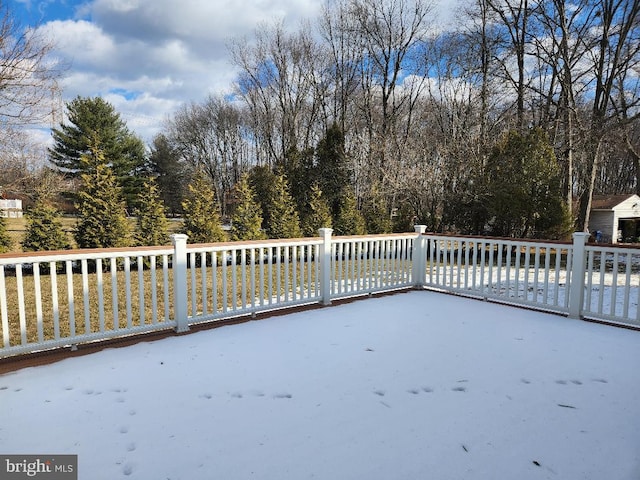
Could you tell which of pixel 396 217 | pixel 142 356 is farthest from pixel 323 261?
pixel 396 217

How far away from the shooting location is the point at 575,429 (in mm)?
1979

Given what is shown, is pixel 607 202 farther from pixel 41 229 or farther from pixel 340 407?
pixel 41 229

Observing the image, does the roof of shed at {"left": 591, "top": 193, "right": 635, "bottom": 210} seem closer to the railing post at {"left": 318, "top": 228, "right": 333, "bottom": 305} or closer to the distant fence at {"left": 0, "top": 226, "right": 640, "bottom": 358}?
the distant fence at {"left": 0, "top": 226, "right": 640, "bottom": 358}

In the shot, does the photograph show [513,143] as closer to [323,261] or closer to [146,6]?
[323,261]

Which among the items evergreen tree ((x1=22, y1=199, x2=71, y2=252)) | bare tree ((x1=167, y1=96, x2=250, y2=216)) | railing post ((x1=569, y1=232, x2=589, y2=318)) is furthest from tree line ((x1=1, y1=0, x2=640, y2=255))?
railing post ((x1=569, y1=232, x2=589, y2=318))

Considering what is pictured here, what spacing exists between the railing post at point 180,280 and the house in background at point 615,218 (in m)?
19.0

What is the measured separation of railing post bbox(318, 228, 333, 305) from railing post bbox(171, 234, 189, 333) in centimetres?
164

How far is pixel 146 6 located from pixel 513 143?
9.87 metres

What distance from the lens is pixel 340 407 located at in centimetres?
218

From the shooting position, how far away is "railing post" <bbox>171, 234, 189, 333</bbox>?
346 cm

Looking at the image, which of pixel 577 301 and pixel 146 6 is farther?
pixel 146 6

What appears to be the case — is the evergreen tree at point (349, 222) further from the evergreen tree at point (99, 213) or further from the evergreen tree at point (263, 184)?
the evergreen tree at point (263, 184)

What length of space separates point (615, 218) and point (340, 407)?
20055 mm

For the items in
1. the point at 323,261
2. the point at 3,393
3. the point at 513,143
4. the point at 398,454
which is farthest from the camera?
the point at 513,143
